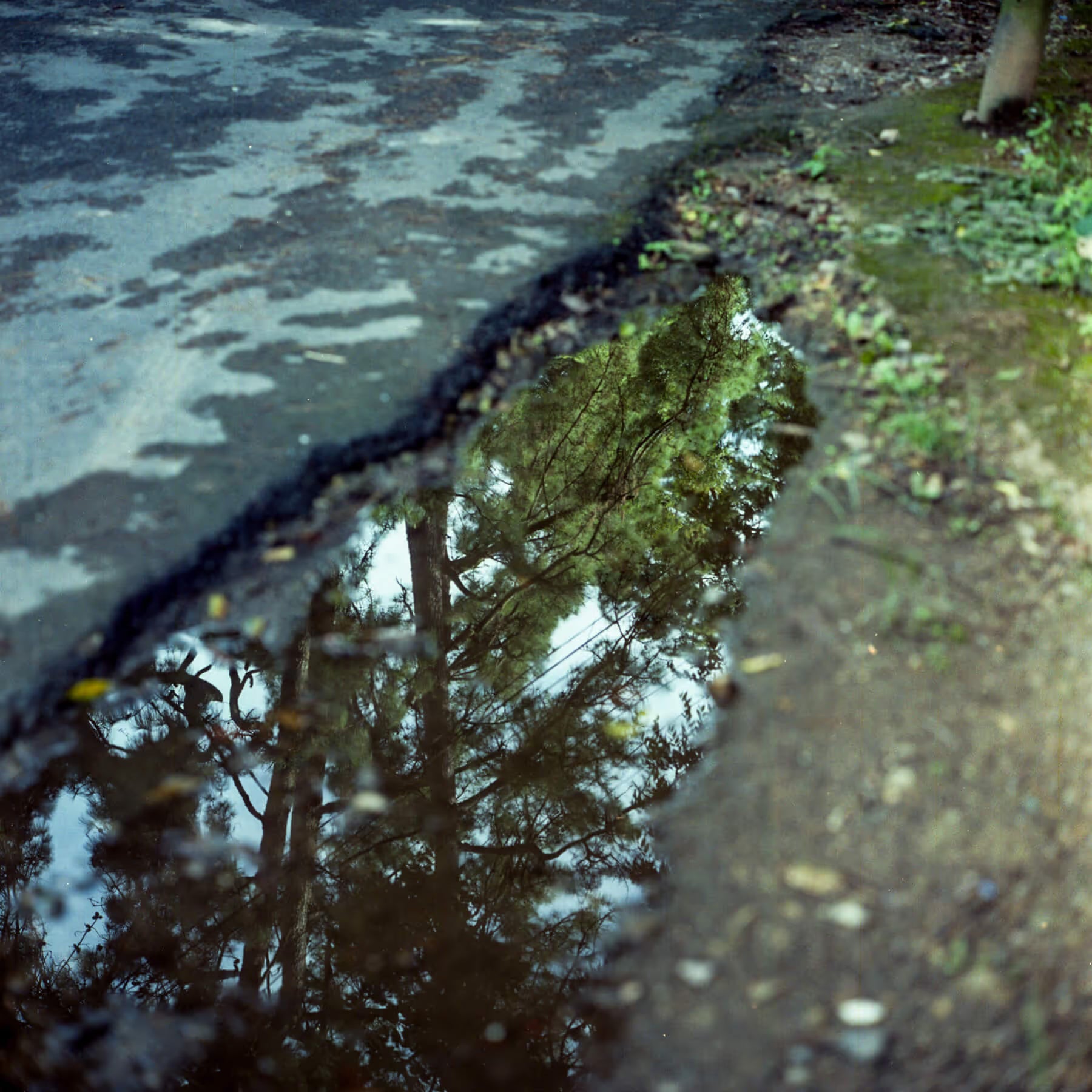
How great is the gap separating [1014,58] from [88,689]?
4457 mm

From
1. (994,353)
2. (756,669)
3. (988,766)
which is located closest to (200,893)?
(756,669)

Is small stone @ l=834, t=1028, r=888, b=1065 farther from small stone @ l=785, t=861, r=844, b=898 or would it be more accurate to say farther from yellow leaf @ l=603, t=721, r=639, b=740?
yellow leaf @ l=603, t=721, r=639, b=740

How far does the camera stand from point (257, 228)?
3965mm

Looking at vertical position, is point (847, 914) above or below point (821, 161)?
below

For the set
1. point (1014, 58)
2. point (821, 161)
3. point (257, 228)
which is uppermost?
point (1014, 58)

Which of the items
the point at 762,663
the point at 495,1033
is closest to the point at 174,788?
the point at 495,1033

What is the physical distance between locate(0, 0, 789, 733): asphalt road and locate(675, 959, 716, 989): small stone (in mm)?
1578

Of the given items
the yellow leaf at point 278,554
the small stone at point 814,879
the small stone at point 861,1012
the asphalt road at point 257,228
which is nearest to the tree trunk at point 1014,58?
the asphalt road at point 257,228

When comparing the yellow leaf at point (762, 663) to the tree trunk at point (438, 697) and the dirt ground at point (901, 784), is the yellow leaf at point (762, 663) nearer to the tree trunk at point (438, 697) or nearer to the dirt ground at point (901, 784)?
the dirt ground at point (901, 784)

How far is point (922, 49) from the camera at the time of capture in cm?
559

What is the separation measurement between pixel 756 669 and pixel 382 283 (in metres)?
2.14

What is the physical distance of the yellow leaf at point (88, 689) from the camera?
2295 mm

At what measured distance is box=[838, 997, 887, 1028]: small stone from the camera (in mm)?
1655

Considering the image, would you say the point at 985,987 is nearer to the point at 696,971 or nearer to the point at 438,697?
the point at 696,971
